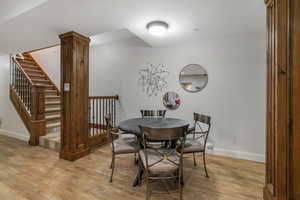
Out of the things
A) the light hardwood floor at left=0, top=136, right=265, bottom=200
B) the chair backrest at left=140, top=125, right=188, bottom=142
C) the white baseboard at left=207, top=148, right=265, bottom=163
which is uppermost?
the chair backrest at left=140, top=125, right=188, bottom=142

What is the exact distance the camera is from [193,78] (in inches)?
131

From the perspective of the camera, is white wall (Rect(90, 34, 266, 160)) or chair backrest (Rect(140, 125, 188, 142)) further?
white wall (Rect(90, 34, 266, 160))

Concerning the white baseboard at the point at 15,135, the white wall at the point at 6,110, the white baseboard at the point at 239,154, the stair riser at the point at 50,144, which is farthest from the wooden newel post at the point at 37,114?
the white baseboard at the point at 239,154

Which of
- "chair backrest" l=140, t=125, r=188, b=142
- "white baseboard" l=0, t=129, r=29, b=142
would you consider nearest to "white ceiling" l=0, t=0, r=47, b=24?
"chair backrest" l=140, t=125, r=188, b=142

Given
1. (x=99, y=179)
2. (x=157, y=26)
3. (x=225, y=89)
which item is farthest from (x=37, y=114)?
(x=225, y=89)

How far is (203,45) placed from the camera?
3248 mm

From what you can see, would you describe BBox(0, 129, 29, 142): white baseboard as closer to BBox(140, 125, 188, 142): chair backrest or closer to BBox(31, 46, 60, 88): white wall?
BBox(31, 46, 60, 88): white wall

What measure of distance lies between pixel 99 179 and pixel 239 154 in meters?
2.51

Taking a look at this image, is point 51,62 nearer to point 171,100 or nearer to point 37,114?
point 37,114

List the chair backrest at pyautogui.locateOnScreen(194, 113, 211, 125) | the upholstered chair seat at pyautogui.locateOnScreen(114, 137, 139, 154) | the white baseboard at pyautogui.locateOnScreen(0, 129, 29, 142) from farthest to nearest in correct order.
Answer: the white baseboard at pyautogui.locateOnScreen(0, 129, 29, 142)
the chair backrest at pyautogui.locateOnScreen(194, 113, 211, 125)
the upholstered chair seat at pyautogui.locateOnScreen(114, 137, 139, 154)

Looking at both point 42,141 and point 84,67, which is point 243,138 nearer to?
point 84,67

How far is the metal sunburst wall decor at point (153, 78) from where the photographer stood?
12.0ft

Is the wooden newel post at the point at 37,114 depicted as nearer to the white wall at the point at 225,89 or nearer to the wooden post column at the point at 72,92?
the wooden post column at the point at 72,92

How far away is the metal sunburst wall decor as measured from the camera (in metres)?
3.65
